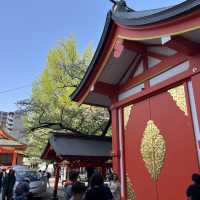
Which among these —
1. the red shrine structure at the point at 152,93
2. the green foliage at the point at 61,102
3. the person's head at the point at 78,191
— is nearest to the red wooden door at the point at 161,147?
the red shrine structure at the point at 152,93

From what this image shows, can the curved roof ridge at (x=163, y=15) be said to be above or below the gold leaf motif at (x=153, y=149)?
above

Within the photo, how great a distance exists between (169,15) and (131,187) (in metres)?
4.37

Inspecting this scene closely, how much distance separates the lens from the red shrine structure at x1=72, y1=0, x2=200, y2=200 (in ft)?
17.5

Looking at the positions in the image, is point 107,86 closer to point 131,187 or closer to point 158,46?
point 158,46

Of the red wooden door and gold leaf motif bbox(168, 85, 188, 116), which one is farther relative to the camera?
gold leaf motif bbox(168, 85, 188, 116)

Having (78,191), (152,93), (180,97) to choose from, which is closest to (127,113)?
(152,93)

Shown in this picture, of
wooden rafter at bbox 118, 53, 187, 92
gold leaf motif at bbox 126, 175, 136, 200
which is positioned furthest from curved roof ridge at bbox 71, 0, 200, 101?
gold leaf motif at bbox 126, 175, 136, 200

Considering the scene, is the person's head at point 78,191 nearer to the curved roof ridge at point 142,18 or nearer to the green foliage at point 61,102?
the curved roof ridge at point 142,18

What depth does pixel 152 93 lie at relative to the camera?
6613 mm

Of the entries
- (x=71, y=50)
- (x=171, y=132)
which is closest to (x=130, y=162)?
(x=171, y=132)

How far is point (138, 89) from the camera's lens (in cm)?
723

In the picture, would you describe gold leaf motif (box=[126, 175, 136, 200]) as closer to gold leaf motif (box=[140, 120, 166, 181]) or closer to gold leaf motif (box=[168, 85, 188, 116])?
gold leaf motif (box=[140, 120, 166, 181])

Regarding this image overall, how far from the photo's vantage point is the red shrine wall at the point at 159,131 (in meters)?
5.49

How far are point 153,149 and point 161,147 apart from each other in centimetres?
26
